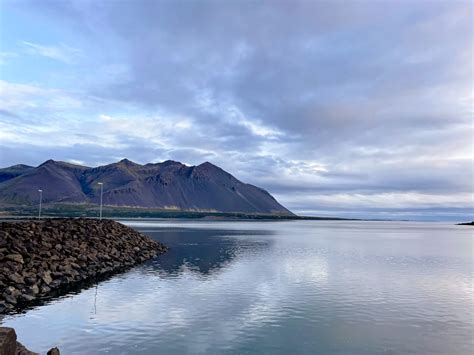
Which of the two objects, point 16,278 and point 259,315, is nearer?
point 259,315

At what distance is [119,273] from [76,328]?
21481 millimetres

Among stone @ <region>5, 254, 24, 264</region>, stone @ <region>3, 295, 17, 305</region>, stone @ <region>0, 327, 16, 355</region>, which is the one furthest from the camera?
stone @ <region>5, 254, 24, 264</region>

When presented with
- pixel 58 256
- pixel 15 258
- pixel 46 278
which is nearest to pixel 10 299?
pixel 46 278

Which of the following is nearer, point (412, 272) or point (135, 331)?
point (135, 331)

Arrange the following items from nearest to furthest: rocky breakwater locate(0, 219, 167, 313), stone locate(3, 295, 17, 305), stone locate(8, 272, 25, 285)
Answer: stone locate(3, 295, 17, 305) → rocky breakwater locate(0, 219, 167, 313) → stone locate(8, 272, 25, 285)

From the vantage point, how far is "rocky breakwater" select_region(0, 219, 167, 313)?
3222cm

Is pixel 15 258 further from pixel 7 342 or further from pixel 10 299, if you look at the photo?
pixel 7 342

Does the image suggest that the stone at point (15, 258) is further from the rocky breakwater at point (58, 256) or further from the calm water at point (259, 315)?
the calm water at point (259, 315)

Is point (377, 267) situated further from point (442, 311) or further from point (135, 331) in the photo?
point (135, 331)

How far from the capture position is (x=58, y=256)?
43.5 metres

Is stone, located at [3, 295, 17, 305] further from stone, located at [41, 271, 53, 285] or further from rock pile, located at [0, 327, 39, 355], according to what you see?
rock pile, located at [0, 327, 39, 355]

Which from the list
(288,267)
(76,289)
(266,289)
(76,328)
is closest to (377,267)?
(288,267)

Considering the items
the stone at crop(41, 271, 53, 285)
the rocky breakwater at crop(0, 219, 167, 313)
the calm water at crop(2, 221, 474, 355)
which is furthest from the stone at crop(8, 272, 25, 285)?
the calm water at crop(2, 221, 474, 355)

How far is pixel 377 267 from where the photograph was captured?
5184 cm
